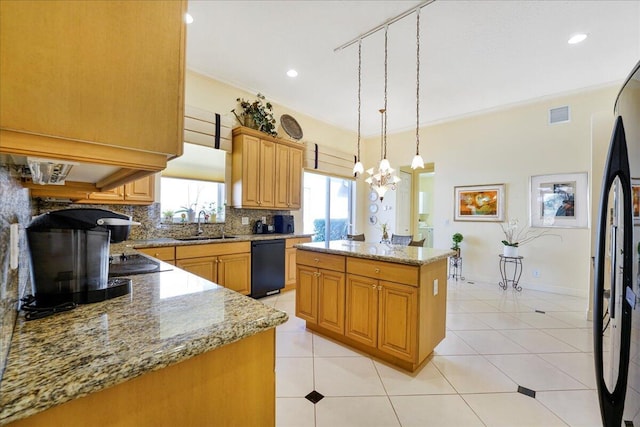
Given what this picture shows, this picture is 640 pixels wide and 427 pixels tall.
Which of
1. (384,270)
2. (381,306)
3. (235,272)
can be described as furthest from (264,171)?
(381,306)

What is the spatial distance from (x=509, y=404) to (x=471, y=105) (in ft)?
14.9

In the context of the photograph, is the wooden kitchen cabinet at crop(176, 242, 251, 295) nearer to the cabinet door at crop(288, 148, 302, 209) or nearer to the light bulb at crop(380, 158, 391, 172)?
the cabinet door at crop(288, 148, 302, 209)

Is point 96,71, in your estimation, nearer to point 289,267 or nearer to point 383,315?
point 383,315

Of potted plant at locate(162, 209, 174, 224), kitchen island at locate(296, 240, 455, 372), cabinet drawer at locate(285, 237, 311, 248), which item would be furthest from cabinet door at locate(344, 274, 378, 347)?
potted plant at locate(162, 209, 174, 224)

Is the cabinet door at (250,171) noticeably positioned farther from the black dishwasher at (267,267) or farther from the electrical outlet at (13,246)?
the electrical outlet at (13,246)

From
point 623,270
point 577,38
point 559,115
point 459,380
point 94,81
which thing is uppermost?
point 577,38

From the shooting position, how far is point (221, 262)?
3363 millimetres

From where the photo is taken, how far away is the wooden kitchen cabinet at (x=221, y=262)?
3.10 meters

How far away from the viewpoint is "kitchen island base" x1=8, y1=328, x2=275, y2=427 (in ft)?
1.99

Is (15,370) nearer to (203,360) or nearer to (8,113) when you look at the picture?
(203,360)

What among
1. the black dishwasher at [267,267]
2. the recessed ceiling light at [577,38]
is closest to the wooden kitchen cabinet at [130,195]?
the black dishwasher at [267,267]

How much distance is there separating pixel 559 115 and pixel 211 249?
5.54m

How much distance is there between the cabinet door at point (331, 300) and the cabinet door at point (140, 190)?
2.21 meters

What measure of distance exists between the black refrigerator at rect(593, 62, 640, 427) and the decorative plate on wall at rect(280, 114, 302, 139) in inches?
165
